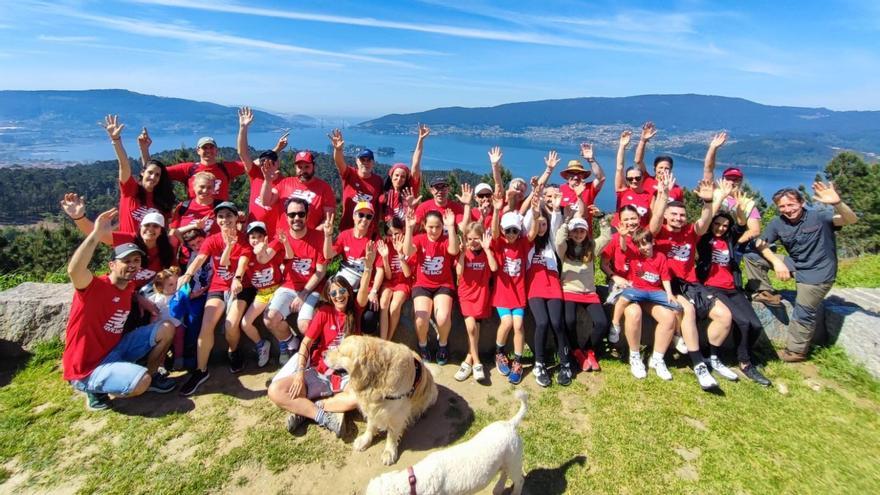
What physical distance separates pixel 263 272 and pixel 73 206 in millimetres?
2049

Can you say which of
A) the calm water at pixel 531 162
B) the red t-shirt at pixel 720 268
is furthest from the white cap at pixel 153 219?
the calm water at pixel 531 162

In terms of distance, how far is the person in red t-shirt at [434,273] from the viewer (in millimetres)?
5066

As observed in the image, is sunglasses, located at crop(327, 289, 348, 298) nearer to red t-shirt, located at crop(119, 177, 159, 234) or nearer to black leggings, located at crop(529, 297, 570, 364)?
black leggings, located at crop(529, 297, 570, 364)

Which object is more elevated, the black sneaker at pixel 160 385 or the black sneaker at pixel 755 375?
the black sneaker at pixel 755 375

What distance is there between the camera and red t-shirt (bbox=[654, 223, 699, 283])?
5270 mm

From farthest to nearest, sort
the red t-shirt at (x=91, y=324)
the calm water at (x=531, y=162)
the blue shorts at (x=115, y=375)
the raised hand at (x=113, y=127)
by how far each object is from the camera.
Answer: the calm water at (x=531, y=162) → the raised hand at (x=113, y=127) → the blue shorts at (x=115, y=375) → the red t-shirt at (x=91, y=324)

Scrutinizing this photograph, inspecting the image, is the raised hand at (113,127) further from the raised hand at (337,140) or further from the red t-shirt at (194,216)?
the raised hand at (337,140)

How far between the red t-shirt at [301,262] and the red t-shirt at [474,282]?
6.04 ft

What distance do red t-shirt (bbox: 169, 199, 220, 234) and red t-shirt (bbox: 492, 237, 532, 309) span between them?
391 centimetres

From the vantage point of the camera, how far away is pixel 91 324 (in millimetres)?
4129

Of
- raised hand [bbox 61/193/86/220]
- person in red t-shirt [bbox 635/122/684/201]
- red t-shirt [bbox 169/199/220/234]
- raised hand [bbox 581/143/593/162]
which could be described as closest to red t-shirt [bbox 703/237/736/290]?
person in red t-shirt [bbox 635/122/684/201]

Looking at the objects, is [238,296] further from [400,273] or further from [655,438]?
[655,438]

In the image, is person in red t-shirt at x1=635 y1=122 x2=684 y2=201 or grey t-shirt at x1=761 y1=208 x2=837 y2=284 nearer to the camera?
grey t-shirt at x1=761 y1=208 x2=837 y2=284

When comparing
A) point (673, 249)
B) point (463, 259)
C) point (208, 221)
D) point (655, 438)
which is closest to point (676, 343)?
point (673, 249)
